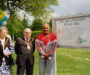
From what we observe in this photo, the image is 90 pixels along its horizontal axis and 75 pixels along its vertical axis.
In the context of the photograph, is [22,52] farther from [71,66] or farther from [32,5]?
[32,5]

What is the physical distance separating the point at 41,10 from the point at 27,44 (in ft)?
44.0

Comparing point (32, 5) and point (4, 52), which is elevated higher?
point (32, 5)

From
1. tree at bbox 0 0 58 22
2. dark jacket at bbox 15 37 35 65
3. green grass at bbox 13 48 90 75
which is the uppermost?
tree at bbox 0 0 58 22

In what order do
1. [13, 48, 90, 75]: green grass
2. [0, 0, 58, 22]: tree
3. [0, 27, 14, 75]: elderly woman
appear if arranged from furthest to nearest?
[0, 0, 58, 22]: tree
[13, 48, 90, 75]: green grass
[0, 27, 14, 75]: elderly woman

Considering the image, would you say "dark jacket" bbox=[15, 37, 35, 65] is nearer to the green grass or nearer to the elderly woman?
the elderly woman

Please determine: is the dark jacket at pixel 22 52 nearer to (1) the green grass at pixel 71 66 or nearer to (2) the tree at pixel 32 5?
(1) the green grass at pixel 71 66

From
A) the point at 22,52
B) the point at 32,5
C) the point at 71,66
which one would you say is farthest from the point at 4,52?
the point at 32,5

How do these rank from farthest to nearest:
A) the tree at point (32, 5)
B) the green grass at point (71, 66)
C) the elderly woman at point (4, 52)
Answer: the tree at point (32, 5)
the green grass at point (71, 66)
the elderly woman at point (4, 52)

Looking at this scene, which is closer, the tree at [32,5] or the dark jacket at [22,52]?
the dark jacket at [22,52]

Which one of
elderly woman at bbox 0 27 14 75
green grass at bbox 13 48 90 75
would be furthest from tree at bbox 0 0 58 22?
elderly woman at bbox 0 27 14 75

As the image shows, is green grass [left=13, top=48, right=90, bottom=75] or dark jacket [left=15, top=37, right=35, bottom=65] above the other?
dark jacket [left=15, top=37, right=35, bottom=65]

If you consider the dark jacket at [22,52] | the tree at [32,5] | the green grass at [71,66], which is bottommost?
the green grass at [71,66]

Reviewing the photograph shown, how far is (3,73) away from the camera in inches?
190

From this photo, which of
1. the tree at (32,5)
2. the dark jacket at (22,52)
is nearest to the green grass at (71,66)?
the dark jacket at (22,52)
